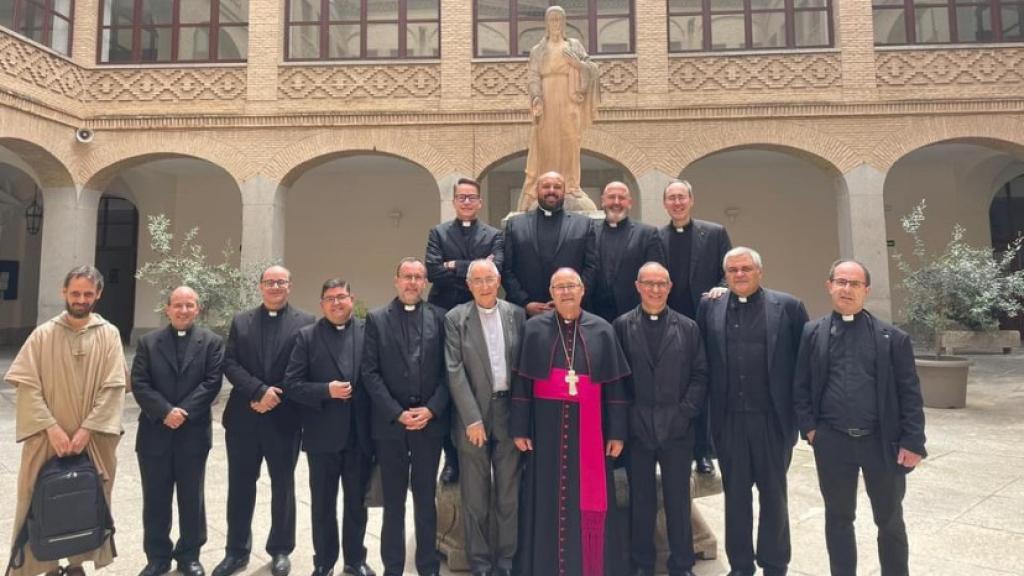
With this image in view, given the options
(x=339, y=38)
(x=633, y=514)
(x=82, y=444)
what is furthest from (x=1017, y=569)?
(x=339, y=38)

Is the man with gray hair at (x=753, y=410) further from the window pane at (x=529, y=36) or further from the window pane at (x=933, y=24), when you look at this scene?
the window pane at (x=933, y=24)

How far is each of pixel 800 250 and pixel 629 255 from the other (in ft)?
44.6

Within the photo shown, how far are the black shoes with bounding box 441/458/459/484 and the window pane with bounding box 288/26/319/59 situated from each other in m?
12.0

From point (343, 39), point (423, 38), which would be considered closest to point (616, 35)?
point (423, 38)

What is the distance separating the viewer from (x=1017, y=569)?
3523 mm

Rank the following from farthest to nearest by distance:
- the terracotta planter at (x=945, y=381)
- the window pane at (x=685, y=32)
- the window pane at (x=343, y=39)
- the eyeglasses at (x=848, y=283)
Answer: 1. the window pane at (x=343, y=39)
2. the window pane at (x=685, y=32)
3. the terracotta planter at (x=945, y=381)
4. the eyeglasses at (x=848, y=283)

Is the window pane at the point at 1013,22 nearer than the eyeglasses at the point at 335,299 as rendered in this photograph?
No

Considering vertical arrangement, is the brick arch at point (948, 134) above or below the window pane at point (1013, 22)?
below

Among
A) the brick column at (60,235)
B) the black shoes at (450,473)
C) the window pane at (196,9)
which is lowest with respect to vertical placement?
the black shoes at (450,473)

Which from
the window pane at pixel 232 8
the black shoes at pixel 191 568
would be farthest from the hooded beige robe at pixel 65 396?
the window pane at pixel 232 8

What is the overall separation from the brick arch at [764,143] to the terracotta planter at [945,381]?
5364 millimetres

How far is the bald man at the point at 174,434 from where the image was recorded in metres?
3.37

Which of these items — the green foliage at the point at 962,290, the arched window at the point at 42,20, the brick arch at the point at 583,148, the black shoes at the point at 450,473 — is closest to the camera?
the black shoes at the point at 450,473

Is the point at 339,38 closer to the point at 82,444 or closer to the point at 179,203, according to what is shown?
the point at 179,203
